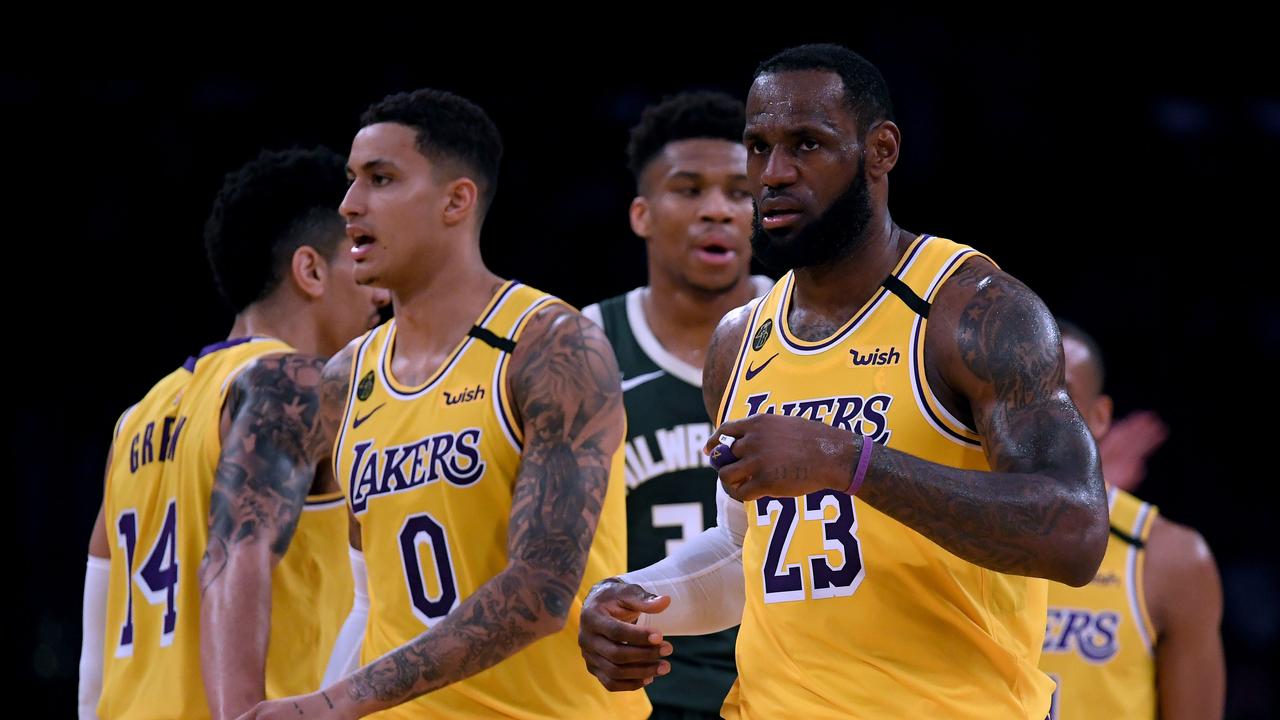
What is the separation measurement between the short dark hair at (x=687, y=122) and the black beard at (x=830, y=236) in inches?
84.0

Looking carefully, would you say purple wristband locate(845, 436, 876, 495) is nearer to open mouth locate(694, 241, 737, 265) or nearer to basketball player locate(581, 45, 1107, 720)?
basketball player locate(581, 45, 1107, 720)

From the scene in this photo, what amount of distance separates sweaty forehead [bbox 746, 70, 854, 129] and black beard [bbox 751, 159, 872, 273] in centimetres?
11

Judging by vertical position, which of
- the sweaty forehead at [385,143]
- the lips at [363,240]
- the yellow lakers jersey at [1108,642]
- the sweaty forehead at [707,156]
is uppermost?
the sweaty forehead at [707,156]

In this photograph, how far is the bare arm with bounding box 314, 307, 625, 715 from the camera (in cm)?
342

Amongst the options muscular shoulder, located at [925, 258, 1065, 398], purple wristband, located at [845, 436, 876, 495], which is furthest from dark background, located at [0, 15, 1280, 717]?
purple wristband, located at [845, 436, 876, 495]

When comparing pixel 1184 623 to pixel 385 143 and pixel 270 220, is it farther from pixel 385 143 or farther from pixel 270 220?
pixel 270 220

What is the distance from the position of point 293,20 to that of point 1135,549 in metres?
6.06

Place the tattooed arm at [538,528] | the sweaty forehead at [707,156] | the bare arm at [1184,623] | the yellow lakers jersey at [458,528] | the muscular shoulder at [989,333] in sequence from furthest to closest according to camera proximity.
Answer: the sweaty forehead at [707,156]
the bare arm at [1184,623]
the yellow lakers jersey at [458,528]
the tattooed arm at [538,528]
the muscular shoulder at [989,333]

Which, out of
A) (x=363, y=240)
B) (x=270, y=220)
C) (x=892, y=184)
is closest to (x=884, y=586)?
(x=363, y=240)

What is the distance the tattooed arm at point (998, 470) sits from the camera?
98.3 inches

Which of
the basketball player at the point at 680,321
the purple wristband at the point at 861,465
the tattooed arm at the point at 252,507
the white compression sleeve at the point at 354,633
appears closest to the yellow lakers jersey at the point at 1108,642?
the basketball player at the point at 680,321

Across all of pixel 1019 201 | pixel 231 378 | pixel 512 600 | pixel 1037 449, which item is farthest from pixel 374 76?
pixel 1037 449

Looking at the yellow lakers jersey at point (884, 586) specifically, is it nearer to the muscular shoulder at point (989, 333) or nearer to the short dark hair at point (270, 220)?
the muscular shoulder at point (989, 333)

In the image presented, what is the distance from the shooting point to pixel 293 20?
927 cm
